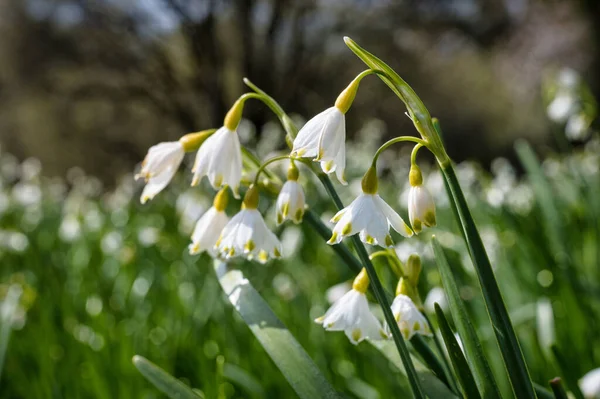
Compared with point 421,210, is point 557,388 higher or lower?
lower

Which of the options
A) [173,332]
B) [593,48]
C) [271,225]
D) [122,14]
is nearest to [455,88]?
[593,48]

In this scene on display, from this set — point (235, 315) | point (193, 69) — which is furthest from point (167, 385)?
point (193, 69)

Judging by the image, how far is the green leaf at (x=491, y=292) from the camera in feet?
2.12

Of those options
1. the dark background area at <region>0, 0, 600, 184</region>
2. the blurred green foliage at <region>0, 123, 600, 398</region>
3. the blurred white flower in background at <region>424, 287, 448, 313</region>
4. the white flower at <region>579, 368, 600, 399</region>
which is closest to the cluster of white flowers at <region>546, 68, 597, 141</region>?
the blurred green foliage at <region>0, 123, 600, 398</region>

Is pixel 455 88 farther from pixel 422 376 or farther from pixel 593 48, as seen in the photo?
pixel 422 376

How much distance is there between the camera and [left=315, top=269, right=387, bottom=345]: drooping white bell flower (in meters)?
0.83

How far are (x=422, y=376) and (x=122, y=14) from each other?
15635mm

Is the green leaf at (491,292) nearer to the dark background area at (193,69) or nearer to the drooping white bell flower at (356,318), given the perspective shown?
the drooping white bell flower at (356,318)

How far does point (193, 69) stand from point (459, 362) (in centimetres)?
1555

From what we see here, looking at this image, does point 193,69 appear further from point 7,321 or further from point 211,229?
point 211,229

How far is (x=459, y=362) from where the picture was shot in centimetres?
72

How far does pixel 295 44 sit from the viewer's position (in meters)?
15.9

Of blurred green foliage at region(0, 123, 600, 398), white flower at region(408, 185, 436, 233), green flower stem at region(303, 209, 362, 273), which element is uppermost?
white flower at region(408, 185, 436, 233)

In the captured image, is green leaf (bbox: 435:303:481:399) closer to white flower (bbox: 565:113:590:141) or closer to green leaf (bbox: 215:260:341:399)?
green leaf (bbox: 215:260:341:399)
